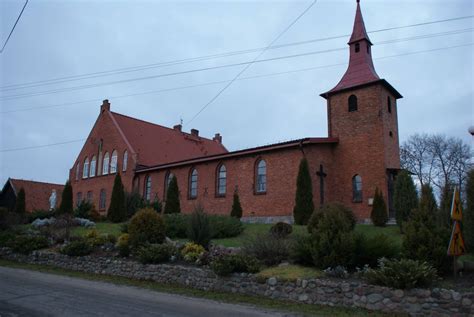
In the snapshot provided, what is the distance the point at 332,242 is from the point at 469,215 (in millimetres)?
3422

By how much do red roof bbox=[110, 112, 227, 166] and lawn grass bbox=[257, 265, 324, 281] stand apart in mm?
25785

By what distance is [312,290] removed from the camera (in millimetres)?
10195

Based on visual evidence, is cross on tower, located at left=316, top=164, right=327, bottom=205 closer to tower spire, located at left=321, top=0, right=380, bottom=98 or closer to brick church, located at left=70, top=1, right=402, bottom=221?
brick church, located at left=70, top=1, right=402, bottom=221

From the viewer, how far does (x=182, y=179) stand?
3064 cm

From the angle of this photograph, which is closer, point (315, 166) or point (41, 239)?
point (41, 239)

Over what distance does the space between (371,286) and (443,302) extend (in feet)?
4.85

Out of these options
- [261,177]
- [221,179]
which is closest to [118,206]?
[221,179]

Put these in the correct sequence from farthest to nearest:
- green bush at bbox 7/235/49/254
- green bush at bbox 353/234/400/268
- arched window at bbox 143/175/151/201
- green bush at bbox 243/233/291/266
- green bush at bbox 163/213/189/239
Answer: arched window at bbox 143/175/151/201 < green bush at bbox 163/213/189/239 < green bush at bbox 7/235/49/254 < green bush at bbox 243/233/291/266 < green bush at bbox 353/234/400/268

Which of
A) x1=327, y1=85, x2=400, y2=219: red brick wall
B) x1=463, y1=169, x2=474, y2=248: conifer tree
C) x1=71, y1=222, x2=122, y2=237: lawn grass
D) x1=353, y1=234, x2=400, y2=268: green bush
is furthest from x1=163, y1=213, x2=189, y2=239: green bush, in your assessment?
x1=463, y1=169, x2=474, y2=248: conifer tree

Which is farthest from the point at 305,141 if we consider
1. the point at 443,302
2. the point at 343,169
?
the point at 443,302

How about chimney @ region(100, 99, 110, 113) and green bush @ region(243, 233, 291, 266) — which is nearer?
green bush @ region(243, 233, 291, 266)

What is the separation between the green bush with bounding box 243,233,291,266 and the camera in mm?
12405

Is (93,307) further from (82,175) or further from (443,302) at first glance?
(82,175)

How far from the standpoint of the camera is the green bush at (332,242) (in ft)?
35.1
